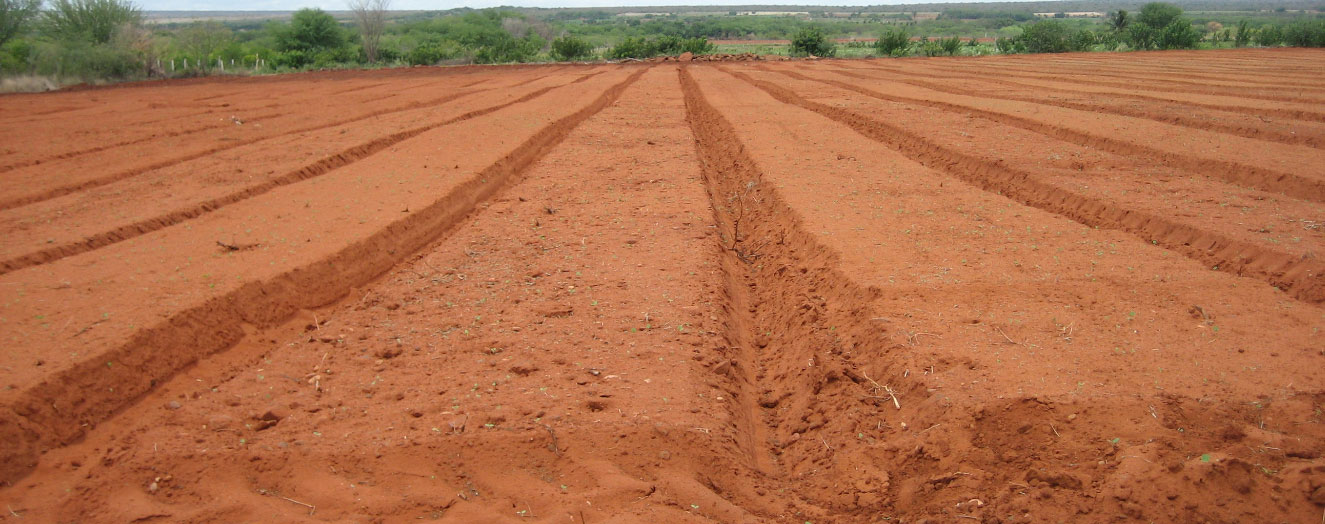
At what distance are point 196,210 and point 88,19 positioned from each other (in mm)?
32877

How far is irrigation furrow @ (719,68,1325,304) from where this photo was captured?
18.6 ft

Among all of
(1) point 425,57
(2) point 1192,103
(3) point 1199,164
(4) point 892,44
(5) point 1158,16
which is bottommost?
(3) point 1199,164

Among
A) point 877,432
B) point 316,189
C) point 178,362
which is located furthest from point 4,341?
point 877,432

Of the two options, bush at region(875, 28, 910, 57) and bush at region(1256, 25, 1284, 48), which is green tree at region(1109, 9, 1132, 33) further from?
bush at region(875, 28, 910, 57)

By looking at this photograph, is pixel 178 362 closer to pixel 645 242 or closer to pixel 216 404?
pixel 216 404

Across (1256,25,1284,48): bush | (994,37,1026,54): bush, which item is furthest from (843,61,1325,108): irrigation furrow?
(1256,25,1284,48): bush

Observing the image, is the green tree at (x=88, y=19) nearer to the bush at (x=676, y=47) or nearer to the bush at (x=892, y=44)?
the bush at (x=676, y=47)

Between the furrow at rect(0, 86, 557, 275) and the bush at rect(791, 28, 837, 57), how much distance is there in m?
36.3

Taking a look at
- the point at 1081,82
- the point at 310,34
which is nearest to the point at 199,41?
the point at 310,34

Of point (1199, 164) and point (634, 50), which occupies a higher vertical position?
point (634, 50)

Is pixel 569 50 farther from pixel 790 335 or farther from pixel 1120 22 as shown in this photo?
pixel 790 335

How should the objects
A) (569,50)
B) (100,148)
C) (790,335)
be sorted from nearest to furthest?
1. (790,335)
2. (100,148)
3. (569,50)

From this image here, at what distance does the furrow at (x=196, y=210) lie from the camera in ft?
21.1

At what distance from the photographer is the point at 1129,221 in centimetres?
730
